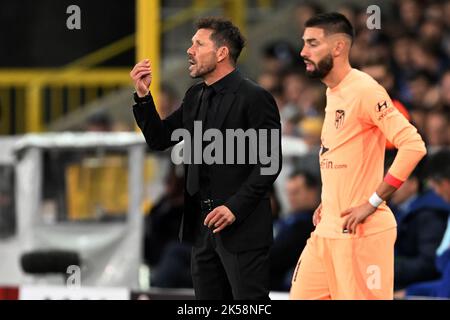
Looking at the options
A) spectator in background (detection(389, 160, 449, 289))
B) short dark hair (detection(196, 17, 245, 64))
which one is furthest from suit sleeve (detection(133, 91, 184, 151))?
spectator in background (detection(389, 160, 449, 289))

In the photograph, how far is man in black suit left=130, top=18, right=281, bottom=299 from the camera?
6.70 meters

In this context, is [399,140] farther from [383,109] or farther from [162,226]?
[162,226]

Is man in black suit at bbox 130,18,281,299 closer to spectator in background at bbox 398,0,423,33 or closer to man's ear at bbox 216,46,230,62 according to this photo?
man's ear at bbox 216,46,230,62

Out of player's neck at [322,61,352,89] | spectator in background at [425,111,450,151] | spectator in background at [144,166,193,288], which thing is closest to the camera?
player's neck at [322,61,352,89]

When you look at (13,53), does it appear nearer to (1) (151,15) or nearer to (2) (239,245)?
(1) (151,15)

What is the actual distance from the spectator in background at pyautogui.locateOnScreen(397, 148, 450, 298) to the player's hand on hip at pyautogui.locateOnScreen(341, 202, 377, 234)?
6.67 feet

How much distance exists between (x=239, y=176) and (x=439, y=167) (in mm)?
3048

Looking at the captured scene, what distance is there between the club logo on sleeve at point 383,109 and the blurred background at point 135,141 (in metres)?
1.70

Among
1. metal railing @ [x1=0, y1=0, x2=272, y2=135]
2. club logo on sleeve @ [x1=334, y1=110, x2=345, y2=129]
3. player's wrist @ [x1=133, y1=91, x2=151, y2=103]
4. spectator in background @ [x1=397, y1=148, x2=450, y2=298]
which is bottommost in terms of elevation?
spectator in background @ [x1=397, y1=148, x2=450, y2=298]

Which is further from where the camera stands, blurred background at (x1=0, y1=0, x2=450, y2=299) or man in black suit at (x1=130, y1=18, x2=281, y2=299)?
blurred background at (x1=0, y1=0, x2=450, y2=299)

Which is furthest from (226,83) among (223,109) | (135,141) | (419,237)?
(135,141)

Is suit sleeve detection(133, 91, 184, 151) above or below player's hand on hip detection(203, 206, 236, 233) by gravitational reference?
above

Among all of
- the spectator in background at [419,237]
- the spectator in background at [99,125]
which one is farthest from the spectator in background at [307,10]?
the spectator in background at [419,237]

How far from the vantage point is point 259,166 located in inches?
265
